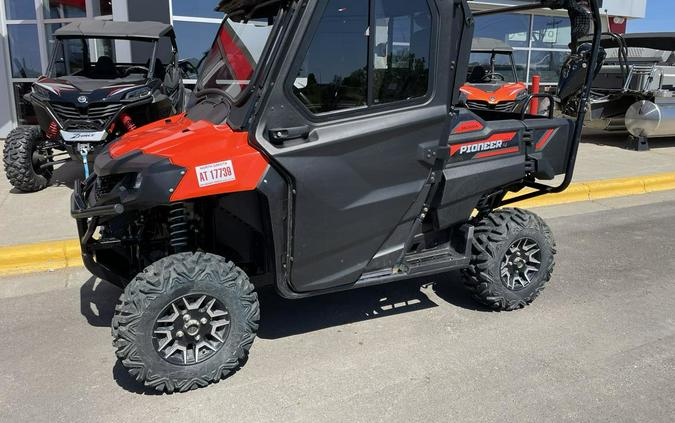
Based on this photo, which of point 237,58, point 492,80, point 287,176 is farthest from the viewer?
point 492,80

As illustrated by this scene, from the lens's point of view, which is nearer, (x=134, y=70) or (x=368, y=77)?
(x=368, y=77)

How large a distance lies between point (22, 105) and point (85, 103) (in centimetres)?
587

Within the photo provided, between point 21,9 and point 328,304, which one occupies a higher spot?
point 21,9

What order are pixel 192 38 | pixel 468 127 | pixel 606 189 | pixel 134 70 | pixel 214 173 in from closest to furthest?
pixel 214 173 < pixel 468 127 < pixel 606 189 < pixel 134 70 < pixel 192 38

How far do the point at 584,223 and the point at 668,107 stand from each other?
588 cm

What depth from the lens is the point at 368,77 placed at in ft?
10.4

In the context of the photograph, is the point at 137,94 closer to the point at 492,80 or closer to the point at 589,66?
the point at 589,66

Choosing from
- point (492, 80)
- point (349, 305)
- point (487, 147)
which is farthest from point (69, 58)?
point (492, 80)

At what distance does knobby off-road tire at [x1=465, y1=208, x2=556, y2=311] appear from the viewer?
3934mm

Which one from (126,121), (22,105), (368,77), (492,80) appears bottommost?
(22,105)

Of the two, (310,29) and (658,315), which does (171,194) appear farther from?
(658,315)

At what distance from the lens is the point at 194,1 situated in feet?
35.4

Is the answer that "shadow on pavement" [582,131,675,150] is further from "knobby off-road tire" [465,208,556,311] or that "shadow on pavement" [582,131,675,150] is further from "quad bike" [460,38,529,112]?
"knobby off-road tire" [465,208,556,311]

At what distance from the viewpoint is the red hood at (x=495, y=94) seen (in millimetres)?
11172
